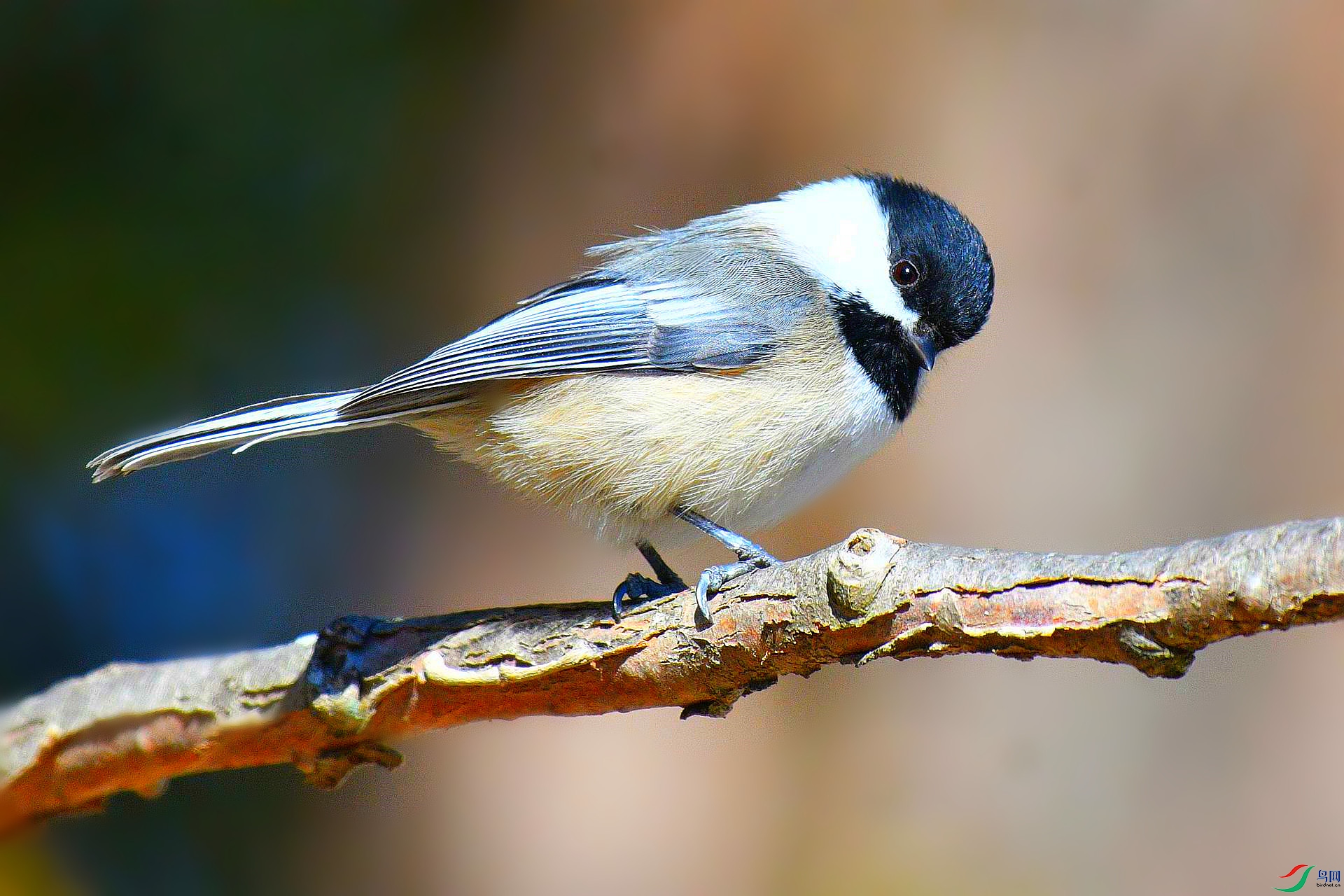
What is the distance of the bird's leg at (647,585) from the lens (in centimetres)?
222

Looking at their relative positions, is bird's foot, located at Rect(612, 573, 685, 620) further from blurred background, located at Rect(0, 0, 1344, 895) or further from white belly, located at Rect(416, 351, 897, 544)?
blurred background, located at Rect(0, 0, 1344, 895)

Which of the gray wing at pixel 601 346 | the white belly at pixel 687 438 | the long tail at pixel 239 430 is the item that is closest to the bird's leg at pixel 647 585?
the white belly at pixel 687 438

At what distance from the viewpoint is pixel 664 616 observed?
202 centimetres

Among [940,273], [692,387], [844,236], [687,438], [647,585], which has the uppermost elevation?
[844,236]

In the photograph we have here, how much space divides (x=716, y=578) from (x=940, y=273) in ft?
3.13

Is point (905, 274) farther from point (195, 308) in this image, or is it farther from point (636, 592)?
point (195, 308)

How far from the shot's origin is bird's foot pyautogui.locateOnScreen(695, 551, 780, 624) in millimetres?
1941

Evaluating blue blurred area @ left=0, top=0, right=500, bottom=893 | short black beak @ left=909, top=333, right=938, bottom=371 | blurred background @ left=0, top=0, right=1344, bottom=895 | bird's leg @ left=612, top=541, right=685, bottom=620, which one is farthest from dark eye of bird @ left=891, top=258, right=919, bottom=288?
blue blurred area @ left=0, top=0, right=500, bottom=893

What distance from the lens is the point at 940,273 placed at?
2529 mm

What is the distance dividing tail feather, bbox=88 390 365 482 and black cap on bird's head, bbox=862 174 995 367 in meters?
1.22

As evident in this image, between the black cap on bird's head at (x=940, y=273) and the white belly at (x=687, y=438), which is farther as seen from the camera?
the black cap on bird's head at (x=940, y=273)

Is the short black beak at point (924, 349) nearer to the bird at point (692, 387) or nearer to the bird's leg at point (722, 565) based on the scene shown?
the bird at point (692, 387)

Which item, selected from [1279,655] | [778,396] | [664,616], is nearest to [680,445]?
[778,396]

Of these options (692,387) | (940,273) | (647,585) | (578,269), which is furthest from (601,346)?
(578,269)
